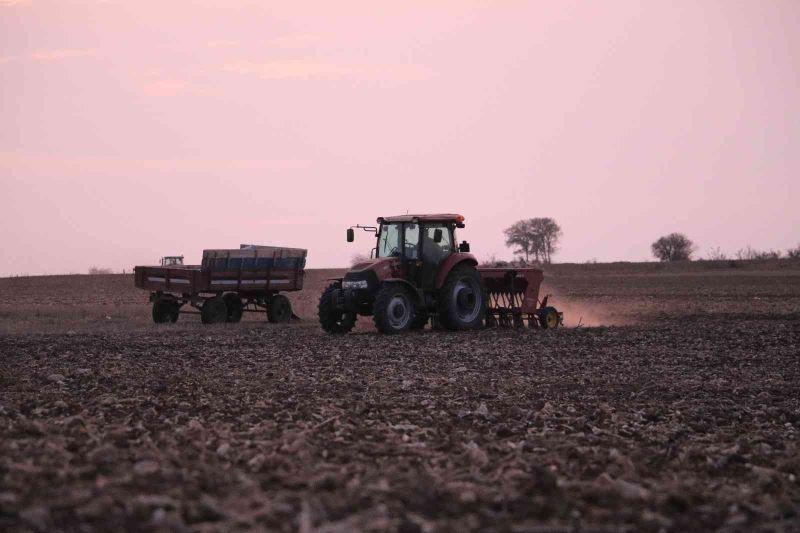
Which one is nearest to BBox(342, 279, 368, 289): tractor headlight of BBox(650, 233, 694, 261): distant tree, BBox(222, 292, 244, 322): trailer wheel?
BBox(222, 292, 244, 322): trailer wheel

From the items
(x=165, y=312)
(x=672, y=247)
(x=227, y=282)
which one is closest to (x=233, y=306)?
(x=227, y=282)

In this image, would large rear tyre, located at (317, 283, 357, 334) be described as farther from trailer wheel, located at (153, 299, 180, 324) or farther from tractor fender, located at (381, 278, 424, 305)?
trailer wheel, located at (153, 299, 180, 324)

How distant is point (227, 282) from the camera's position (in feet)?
85.9

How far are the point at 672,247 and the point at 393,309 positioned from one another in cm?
6407

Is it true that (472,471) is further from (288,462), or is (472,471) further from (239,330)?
(239,330)

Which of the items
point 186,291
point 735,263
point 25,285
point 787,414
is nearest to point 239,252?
point 186,291

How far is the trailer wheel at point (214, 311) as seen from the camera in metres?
25.9

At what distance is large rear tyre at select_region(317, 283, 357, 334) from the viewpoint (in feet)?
72.1

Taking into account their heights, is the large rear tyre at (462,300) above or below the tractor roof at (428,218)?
below

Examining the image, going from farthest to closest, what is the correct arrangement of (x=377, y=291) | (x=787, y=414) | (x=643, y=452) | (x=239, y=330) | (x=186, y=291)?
(x=186, y=291)
(x=239, y=330)
(x=377, y=291)
(x=787, y=414)
(x=643, y=452)

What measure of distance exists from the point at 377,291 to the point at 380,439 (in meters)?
12.7

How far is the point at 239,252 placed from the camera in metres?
26.2

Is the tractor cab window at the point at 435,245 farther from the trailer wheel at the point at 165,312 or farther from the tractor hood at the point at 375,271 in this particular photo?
the trailer wheel at the point at 165,312

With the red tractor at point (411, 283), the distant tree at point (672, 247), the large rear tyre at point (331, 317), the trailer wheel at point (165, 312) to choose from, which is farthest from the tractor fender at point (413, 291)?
the distant tree at point (672, 247)
